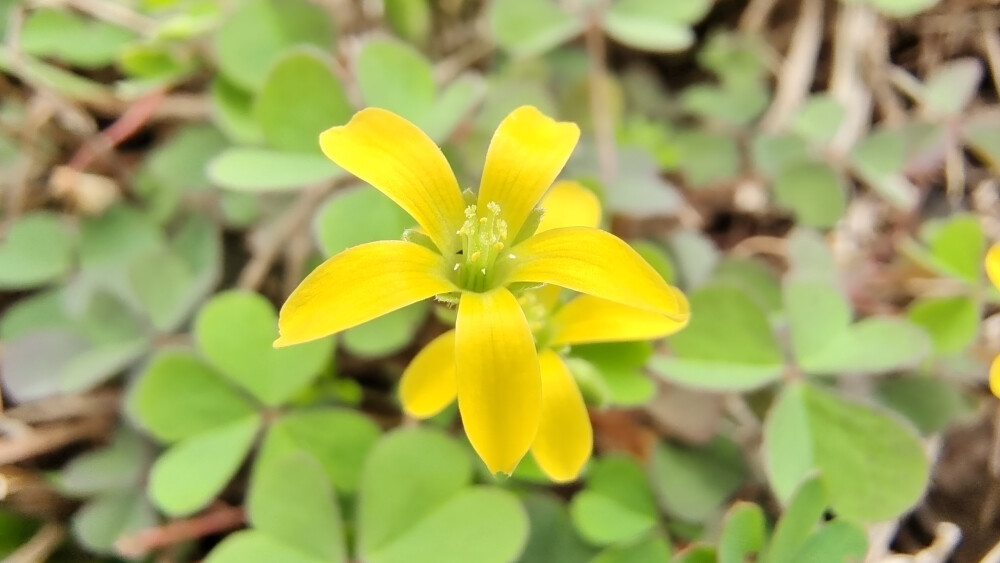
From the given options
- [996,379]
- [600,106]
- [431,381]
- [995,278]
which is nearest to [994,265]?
[995,278]

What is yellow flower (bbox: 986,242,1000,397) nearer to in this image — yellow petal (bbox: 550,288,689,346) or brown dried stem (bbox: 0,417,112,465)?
yellow petal (bbox: 550,288,689,346)

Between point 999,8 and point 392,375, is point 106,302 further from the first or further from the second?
point 999,8

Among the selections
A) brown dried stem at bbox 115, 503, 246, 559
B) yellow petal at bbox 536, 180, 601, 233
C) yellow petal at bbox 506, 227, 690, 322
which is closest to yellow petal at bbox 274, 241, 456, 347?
yellow petal at bbox 506, 227, 690, 322

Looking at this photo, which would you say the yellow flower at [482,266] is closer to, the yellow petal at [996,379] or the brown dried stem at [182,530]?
the yellow petal at [996,379]

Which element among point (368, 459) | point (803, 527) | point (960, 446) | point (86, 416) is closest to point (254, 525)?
point (368, 459)

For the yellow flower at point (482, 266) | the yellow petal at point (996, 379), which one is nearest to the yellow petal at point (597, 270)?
the yellow flower at point (482, 266)

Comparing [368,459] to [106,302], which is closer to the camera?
[368,459]

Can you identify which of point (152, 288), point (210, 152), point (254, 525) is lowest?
point (254, 525)

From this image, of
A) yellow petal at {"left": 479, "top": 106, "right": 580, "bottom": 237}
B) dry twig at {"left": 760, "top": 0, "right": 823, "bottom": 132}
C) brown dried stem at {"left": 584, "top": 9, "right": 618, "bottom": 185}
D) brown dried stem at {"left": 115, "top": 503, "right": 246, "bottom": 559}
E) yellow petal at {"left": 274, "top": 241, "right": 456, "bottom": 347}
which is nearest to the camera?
yellow petal at {"left": 274, "top": 241, "right": 456, "bottom": 347}
